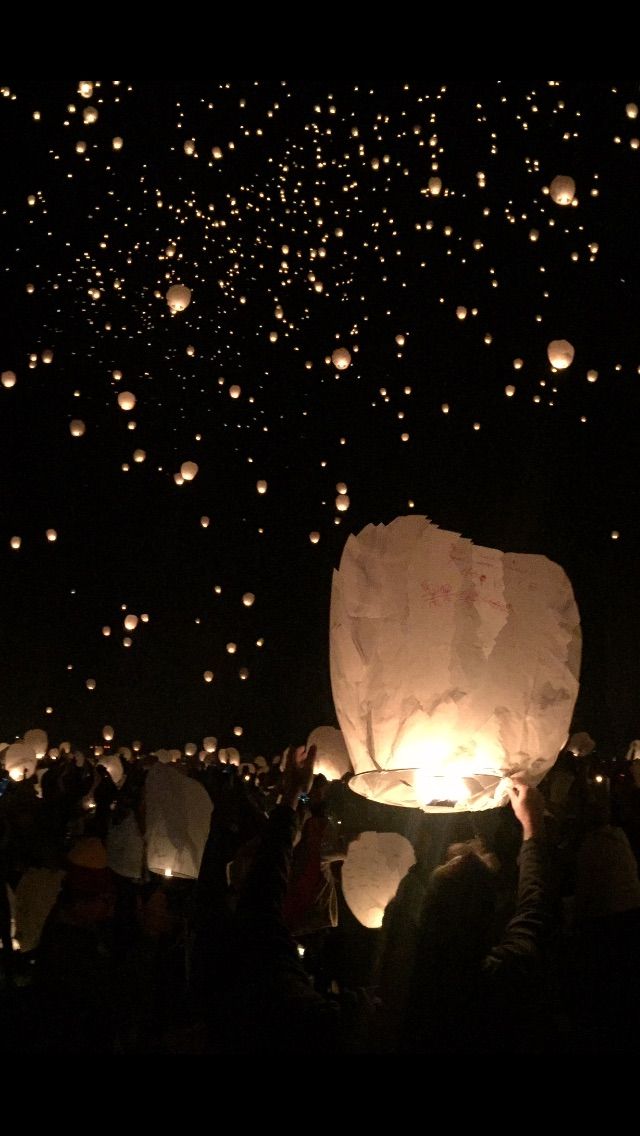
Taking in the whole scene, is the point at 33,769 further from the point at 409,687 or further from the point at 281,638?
the point at 281,638

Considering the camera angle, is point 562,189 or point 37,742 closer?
point 562,189

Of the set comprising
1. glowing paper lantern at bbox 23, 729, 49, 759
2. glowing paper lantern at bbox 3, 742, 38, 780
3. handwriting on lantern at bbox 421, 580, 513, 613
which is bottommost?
handwriting on lantern at bbox 421, 580, 513, 613

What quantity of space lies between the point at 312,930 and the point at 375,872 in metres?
0.50

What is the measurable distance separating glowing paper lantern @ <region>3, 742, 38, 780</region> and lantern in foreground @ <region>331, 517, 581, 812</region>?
956 centimetres

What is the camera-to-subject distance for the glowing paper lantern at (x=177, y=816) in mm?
3613

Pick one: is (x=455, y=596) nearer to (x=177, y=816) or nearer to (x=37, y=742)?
(x=177, y=816)

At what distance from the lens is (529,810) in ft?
7.16

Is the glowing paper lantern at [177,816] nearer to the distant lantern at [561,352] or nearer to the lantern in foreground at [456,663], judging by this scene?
the lantern in foreground at [456,663]

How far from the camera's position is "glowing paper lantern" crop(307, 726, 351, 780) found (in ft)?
15.9

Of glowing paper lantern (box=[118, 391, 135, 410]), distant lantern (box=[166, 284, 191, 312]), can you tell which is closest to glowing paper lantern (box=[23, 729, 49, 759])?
glowing paper lantern (box=[118, 391, 135, 410])

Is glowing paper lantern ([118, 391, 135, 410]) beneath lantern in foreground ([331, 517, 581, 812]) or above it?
above

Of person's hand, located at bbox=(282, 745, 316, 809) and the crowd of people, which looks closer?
the crowd of people

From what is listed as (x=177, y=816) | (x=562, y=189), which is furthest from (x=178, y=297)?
(x=177, y=816)

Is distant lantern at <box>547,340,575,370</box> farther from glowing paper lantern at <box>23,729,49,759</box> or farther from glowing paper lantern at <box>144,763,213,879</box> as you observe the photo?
glowing paper lantern at <box>23,729,49,759</box>
